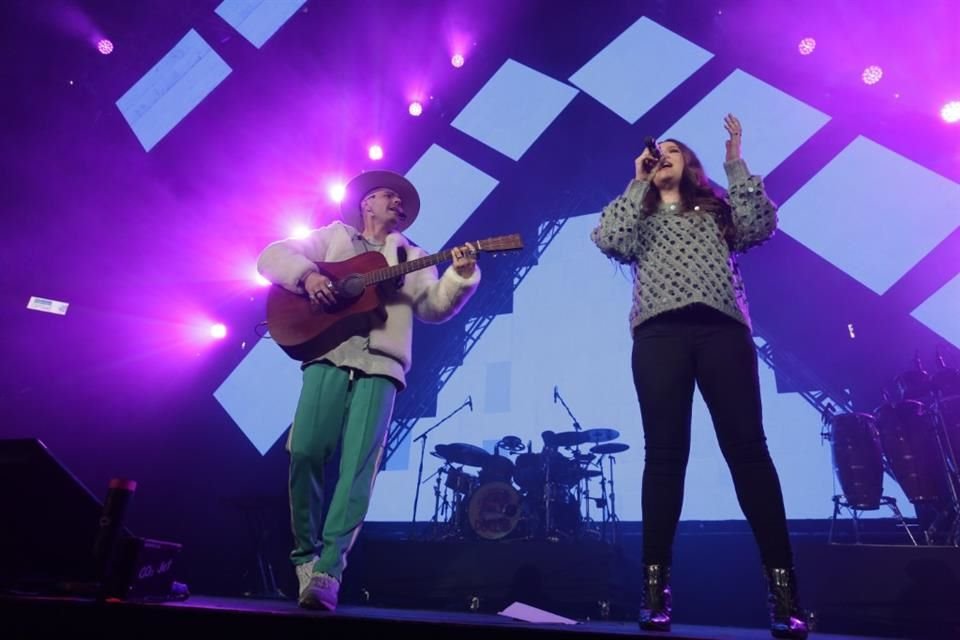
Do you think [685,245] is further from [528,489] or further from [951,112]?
[951,112]

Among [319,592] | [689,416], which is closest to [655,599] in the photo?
[689,416]

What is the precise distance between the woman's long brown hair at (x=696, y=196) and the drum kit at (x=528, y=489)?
2664mm

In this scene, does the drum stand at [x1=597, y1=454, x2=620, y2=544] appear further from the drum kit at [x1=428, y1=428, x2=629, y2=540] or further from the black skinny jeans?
the black skinny jeans

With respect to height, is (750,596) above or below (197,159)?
below

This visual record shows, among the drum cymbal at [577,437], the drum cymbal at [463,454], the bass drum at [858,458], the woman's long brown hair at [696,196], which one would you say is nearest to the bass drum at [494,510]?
the drum cymbal at [463,454]

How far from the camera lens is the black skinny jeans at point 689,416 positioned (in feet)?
5.54

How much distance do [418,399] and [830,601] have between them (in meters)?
3.38

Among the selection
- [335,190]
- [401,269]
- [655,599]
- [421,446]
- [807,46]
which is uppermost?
[807,46]

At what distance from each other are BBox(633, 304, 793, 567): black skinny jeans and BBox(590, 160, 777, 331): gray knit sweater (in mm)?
55

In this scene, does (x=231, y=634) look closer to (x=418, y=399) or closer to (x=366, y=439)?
(x=366, y=439)

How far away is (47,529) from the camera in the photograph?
2.14 meters

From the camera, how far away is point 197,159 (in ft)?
19.9

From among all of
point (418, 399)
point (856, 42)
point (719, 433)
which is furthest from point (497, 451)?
point (856, 42)

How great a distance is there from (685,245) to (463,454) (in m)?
3.50
